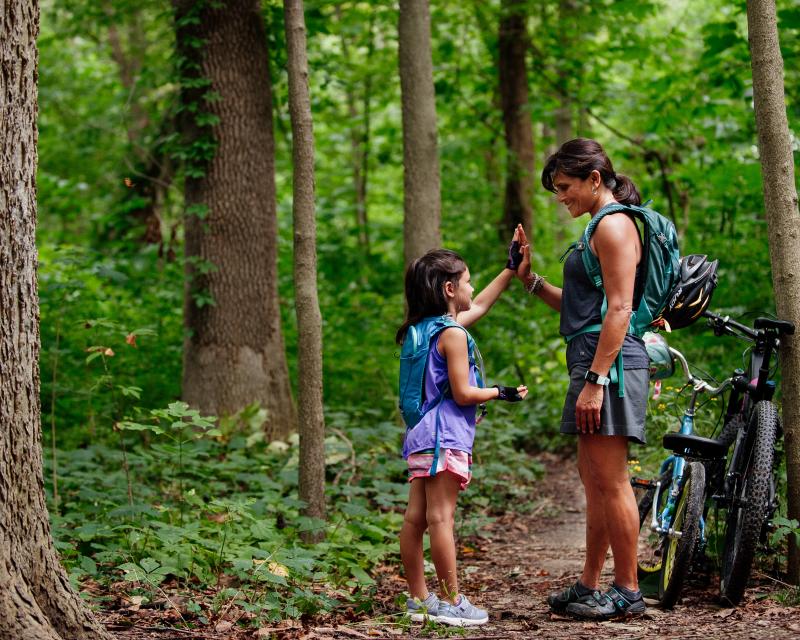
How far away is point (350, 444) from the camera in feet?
22.8

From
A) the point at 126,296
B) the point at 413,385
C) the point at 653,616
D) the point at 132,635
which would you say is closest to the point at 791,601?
the point at 653,616

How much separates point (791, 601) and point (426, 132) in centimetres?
470

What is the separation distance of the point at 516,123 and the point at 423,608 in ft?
32.6

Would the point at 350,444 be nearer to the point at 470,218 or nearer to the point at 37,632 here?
the point at 37,632

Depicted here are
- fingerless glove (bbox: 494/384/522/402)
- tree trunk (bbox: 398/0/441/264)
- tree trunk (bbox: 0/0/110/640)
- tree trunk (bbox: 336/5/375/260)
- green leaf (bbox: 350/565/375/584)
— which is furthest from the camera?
tree trunk (bbox: 336/5/375/260)

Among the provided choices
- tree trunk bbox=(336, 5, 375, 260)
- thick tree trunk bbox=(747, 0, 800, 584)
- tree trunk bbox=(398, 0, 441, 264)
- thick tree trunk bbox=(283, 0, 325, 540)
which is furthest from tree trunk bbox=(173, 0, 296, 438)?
thick tree trunk bbox=(747, 0, 800, 584)

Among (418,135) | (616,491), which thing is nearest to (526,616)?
(616,491)

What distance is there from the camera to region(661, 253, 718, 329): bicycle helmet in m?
4.20

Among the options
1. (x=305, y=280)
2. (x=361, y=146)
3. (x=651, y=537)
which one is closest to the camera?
(x=651, y=537)

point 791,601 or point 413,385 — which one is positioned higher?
point 413,385

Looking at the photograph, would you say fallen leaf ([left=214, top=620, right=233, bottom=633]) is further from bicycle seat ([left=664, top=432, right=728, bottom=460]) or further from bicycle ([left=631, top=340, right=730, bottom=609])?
bicycle seat ([left=664, top=432, right=728, bottom=460])

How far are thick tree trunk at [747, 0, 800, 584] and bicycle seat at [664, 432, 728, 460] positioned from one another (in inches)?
13.2

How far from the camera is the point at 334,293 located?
12.1m

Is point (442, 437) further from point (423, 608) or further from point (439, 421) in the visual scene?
point (423, 608)
